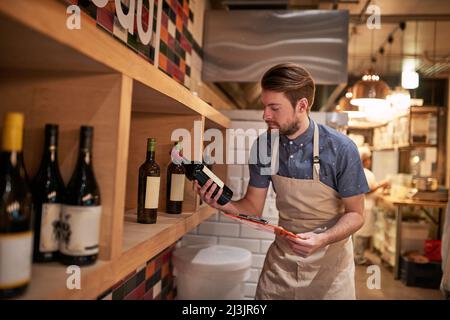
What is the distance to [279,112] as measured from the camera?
1.61 metres

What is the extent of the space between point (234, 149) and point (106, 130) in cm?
184

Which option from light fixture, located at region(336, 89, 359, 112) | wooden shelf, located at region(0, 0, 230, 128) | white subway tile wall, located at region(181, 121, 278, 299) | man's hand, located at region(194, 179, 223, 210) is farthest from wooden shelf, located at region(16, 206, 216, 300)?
light fixture, located at region(336, 89, 359, 112)

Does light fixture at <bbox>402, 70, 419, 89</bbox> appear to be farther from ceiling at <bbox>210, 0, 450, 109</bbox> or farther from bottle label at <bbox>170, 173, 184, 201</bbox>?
bottle label at <bbox>170, 173, 184, 201</bbox>

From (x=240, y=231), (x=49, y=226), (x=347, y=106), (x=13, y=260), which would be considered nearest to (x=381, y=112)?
(x=347, y=106)

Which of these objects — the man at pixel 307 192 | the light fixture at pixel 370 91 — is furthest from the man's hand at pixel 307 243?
the light fixture at pixel 370 91

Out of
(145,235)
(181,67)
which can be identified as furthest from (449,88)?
(145,235)

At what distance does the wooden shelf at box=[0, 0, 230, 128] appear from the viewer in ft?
1.83

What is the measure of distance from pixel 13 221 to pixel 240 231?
6.87 feet

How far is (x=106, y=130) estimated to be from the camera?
81 centimetres

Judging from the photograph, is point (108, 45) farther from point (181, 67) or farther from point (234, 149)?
point (234, 149)

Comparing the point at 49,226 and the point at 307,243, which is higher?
the point at 49,226

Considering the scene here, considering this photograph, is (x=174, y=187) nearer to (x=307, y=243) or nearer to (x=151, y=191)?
(x=151, y=191)

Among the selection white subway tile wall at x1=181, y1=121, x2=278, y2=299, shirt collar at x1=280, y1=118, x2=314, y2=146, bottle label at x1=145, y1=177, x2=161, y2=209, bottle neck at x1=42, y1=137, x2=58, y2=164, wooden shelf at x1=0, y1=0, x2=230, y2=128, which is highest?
wooden shelf at x1=0, y1=0, x2=230, y2=128

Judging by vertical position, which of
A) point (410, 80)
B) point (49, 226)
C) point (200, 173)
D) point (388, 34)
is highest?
point (388, 34)
